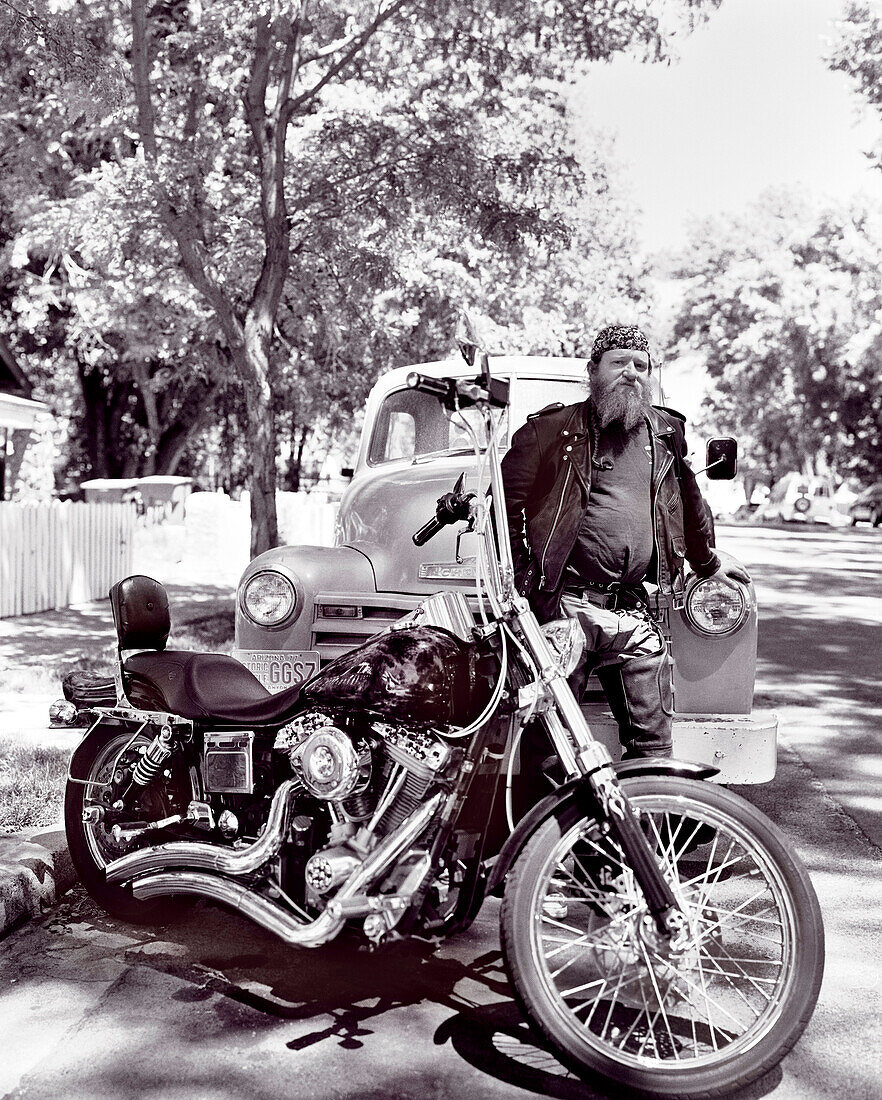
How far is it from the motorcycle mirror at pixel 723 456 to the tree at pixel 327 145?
266 inches

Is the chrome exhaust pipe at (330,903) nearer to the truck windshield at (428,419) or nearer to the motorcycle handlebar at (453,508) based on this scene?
the motorcycle handlebar at (453,508)

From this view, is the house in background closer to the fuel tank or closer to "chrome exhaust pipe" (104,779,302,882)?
"chrome exhaust pipe" (104,779,302,882)

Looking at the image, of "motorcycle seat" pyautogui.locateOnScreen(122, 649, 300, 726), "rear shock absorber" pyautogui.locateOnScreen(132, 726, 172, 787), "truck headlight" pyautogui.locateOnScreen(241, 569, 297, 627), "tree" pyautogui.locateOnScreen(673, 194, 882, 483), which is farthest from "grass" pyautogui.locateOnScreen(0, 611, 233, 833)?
"tree" pyautogui.locateOnScreen(673, 194, 882, 483)

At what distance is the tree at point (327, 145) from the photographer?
11859mm

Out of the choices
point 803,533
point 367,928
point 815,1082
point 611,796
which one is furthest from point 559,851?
point 803,533

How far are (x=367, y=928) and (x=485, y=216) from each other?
10.5 metres

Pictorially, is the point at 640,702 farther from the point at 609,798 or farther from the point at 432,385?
the point at 432,385

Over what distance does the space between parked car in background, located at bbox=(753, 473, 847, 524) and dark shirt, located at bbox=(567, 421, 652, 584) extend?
5093cm

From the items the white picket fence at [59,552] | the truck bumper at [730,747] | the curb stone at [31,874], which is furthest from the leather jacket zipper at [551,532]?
the white picket fence at [59,552]

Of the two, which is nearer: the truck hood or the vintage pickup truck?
the vintage pickup truck

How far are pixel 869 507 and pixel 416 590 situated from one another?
49.3 meters

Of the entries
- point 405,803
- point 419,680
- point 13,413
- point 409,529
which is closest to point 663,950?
point 405,803

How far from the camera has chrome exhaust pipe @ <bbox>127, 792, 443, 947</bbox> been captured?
3.52 meters

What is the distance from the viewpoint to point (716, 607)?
5371 millimetres
